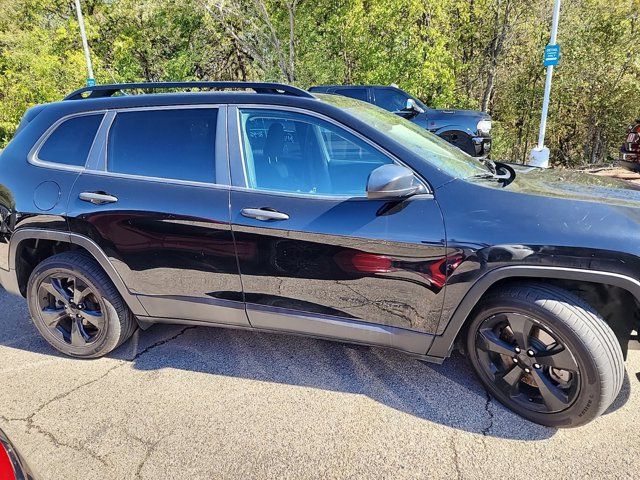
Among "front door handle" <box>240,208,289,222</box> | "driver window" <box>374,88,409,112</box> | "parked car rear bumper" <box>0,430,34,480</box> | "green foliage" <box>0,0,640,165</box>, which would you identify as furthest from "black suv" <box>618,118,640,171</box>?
"parked car rear bumper" <box>0,430,34,480</box>

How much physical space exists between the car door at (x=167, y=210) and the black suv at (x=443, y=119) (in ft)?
24.5

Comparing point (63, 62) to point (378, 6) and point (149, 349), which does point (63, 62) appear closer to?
point (378, 6)

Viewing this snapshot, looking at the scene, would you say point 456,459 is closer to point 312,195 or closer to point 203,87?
point 312,195

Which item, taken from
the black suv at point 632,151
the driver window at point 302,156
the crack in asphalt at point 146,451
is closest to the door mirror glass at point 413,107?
the black suv at point 632,151

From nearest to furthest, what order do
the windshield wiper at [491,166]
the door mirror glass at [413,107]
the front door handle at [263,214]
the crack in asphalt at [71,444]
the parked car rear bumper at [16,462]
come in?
the parked car rear bumper at [16,462], the crack in asphalt at [71,444], the front door handle at [263,214], the windshield wiper at [491,166], the door mirror glass at [413,107]

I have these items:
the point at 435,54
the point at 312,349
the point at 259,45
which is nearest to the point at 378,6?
the point at 435,54

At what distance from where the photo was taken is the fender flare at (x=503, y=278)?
6.71 feet

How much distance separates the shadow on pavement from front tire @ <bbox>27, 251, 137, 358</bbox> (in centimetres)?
19

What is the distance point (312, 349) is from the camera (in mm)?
3141

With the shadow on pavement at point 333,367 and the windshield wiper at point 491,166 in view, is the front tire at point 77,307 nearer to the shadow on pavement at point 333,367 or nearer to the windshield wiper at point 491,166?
the shadow on pavement at point 333,367

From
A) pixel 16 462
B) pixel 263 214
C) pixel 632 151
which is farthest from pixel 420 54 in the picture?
pixel 16 462

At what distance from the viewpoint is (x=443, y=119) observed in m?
9.87

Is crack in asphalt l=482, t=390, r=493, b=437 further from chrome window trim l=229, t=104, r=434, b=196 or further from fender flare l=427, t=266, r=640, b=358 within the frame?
chrome window trim l=229, t=104, r=434, b=196

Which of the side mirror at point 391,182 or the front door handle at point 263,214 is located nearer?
the side mirror at point 391,182
